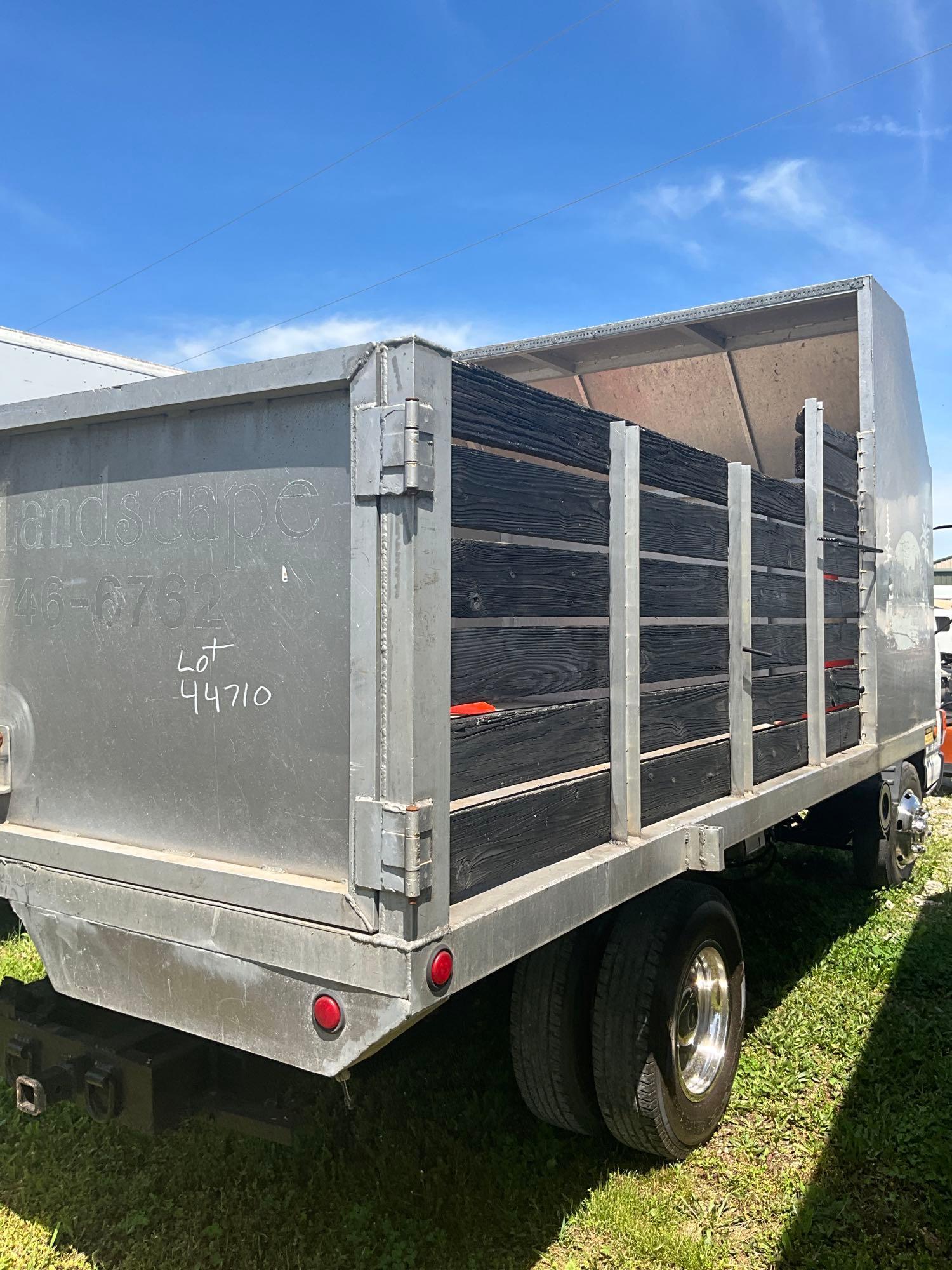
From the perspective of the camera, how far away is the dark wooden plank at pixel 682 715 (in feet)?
9.21

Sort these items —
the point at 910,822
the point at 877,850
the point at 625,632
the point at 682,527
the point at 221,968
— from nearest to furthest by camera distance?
1. the point at 221,968
2. the point at 625,632
3. the point at 682,527
4. the point at 877,850
5. the point at 910,822

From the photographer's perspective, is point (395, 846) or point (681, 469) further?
point (681, 469)

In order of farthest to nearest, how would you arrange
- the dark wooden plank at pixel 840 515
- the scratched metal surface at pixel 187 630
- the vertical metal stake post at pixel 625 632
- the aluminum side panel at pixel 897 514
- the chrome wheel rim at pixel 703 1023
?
1. the aluminum side panel at pixel 897 514
2. the dark wooden plank at pixel 840 515
3. the chrome wheel rim at pixel 703 1023
4. the vertical metal stake post at pixel 625 632
5. the scratched metal surface at pixel 187 630

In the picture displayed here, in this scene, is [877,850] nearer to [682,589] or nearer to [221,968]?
[682,589]

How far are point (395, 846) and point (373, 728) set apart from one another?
0.24m

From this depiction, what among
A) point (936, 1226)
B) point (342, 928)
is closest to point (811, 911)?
point (936, 1226)

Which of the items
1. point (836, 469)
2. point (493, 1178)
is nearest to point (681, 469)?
point (836, 469)

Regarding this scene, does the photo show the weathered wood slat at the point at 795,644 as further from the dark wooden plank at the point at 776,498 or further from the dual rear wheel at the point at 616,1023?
the dual rear wheel at the point at 616,1023

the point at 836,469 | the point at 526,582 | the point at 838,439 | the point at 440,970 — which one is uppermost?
the point at 838,439

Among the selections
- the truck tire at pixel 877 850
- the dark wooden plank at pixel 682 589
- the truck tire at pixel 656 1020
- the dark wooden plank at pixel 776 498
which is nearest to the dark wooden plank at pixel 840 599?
the dark wooden plank at pixel 776 498

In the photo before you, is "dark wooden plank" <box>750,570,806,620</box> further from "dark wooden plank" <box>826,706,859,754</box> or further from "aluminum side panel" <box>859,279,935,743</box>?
"aluminum side panel" <box>859,279,935,743</box>

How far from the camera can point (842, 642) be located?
4.24 m

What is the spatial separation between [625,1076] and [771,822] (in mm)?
1024

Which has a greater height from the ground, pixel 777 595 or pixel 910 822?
pixel 777 595
